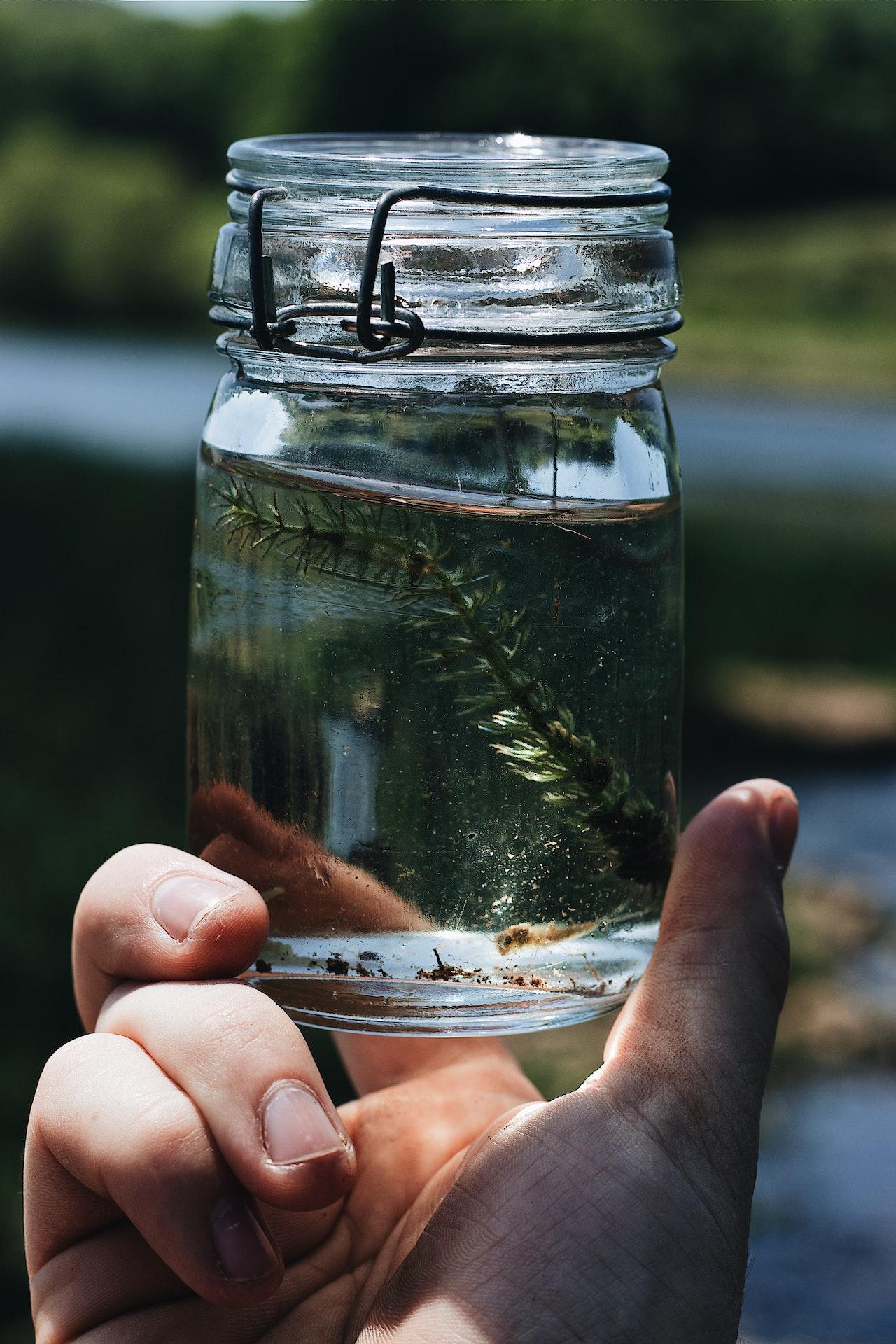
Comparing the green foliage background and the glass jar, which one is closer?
the glass jar

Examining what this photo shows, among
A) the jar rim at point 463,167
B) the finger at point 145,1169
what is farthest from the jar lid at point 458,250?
the finger at point 145,1169

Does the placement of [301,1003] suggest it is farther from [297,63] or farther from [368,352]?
[297,63]

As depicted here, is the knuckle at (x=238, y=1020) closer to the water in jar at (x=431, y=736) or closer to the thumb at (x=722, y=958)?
the water in jar at (x=431, y=736)

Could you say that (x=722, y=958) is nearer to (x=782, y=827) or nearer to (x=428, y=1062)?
(x=782, y=827)

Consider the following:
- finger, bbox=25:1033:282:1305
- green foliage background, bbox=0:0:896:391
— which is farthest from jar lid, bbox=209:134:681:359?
green foliage background, bbox=0:0:896:391

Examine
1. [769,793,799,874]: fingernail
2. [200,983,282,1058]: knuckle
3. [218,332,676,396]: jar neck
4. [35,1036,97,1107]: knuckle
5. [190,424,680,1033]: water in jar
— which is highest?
[218,332,676,396]: jar neck

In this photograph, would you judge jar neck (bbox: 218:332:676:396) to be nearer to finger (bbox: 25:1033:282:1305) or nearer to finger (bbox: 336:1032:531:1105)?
finger (bbox: 25:1033:282:1305)

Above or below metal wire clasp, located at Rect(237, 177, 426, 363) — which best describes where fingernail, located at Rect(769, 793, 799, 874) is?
below

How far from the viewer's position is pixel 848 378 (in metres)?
3.91

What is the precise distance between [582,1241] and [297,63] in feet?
12.4

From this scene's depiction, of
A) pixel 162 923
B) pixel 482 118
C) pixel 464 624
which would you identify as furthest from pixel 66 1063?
pixel 482 118

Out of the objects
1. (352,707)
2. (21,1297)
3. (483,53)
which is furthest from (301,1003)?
(483,53)

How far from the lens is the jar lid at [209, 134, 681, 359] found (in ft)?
2.27

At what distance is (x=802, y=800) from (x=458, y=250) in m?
2.29
